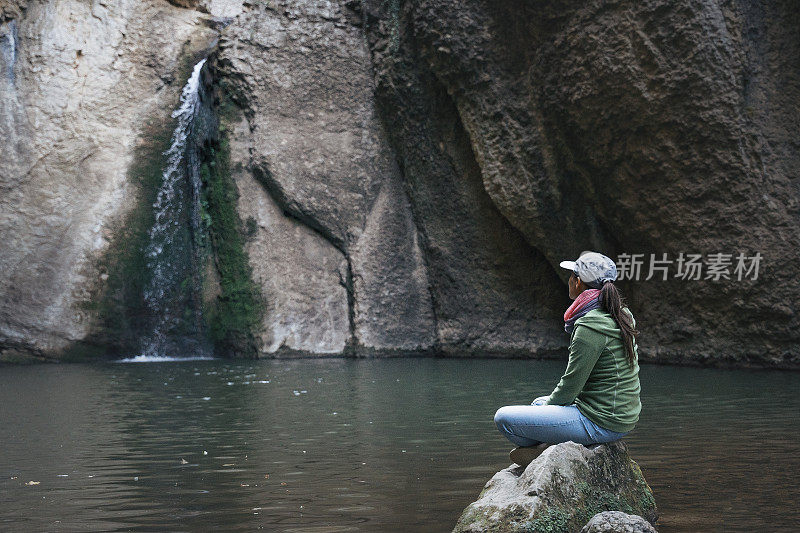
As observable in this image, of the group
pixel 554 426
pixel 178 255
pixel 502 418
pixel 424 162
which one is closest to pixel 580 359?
pixel 554 426

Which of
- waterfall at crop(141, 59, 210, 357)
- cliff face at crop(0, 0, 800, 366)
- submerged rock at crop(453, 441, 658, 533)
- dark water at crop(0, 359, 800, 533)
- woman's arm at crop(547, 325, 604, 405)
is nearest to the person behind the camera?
submerged rock at crop(453, 441, 658, 533)

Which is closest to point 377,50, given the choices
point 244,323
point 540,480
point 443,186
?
point 443,186

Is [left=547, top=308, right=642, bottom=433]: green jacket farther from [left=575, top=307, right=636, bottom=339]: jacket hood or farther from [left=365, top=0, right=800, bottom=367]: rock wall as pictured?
[left=365, top=0, right=800, bottom=367]: rock wall

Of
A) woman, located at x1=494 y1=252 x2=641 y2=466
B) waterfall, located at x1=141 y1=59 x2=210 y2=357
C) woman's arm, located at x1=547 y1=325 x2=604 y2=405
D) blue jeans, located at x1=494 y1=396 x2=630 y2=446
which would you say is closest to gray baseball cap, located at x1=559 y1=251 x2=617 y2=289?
woman, located at x1=494 y1=252 x2=641 y2=466

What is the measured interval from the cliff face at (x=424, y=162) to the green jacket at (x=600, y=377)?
388 inches

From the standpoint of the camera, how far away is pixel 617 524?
3.42 meters

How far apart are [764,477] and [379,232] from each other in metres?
13.1

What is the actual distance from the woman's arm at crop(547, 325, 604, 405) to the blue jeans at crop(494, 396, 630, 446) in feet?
0.33

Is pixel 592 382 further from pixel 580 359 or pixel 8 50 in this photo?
pixel 8 50

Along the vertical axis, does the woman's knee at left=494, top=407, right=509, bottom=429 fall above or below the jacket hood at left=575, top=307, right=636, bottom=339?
below

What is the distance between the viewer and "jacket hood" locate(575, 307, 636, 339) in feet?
13.3

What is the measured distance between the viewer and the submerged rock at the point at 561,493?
11.9ft

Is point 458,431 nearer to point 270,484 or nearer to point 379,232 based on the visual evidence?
point 270,484

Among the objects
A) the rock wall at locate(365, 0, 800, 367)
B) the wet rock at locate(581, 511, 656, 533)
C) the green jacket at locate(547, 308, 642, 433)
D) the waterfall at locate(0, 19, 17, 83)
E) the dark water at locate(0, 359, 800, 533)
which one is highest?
the waterfall at locate(0, 19, 17, 83)
